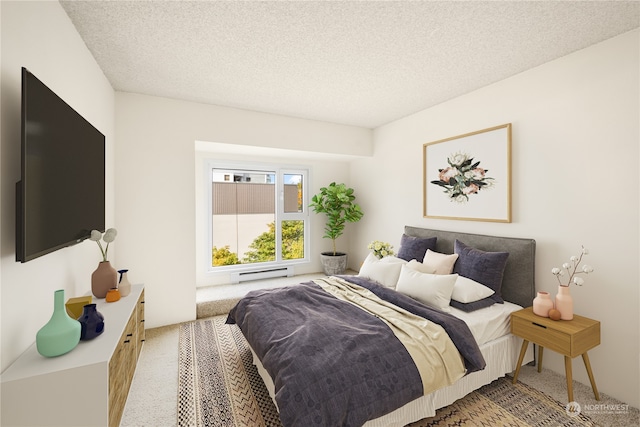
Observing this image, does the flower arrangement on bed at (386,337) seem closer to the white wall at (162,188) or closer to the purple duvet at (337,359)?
the purple duvet at (337,359)

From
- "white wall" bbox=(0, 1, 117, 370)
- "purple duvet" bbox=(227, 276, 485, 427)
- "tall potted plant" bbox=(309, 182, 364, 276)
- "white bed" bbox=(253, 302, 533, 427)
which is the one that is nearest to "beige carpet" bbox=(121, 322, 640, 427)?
"white bed" bbox=(253, 302, 533, 427)

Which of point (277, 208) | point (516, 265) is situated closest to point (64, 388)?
point (516, 265)

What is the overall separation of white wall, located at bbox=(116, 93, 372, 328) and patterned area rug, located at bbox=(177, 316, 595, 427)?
3.04ft

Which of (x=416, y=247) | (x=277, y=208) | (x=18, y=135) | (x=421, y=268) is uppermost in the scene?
(x=18, y=135)

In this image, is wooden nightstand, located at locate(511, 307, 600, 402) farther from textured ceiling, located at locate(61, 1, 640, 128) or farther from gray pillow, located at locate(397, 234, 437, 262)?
textured ceiling, located at locate(61, 1, 640, 128)

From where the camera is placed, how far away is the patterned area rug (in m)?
1.89

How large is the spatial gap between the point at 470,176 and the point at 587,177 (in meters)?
0.97

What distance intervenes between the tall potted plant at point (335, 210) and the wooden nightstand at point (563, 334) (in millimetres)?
2747

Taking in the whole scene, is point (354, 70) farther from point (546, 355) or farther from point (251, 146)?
point (546, 355)

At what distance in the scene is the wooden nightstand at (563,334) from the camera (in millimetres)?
1932

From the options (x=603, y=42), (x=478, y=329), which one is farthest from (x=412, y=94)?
(x=478, y=329)

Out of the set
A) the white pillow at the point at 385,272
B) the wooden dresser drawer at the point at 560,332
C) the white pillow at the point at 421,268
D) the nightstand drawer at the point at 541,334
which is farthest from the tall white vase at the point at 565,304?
the white pillow at the point at 385,272

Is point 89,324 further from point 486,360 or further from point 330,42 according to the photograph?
point 486,360

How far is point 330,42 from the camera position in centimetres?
216
